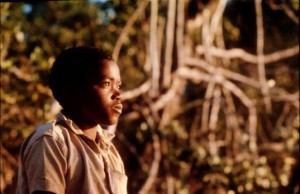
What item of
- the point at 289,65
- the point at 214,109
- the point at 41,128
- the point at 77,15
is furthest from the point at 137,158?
the point at 289,65

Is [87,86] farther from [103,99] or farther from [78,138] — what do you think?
[78,138]

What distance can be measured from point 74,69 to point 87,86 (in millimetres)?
76

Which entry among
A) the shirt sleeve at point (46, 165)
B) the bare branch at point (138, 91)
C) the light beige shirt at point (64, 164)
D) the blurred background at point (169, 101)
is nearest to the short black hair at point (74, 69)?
the light beige shirt at point (64, 164)

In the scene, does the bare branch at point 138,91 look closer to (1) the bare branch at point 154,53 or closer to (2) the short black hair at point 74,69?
(1) the bare branch at point 154,53

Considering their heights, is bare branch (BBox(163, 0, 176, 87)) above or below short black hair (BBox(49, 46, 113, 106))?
below

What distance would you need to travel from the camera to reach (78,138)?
1.79m

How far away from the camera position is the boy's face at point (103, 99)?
1.89 m

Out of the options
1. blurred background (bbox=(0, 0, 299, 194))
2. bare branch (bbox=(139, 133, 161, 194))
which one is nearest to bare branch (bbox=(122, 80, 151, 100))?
blurred background (bbox=(0, 0, 299, 194))

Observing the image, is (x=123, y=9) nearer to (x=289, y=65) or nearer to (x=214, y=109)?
(x=214, y=109)

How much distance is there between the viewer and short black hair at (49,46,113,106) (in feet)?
6.26

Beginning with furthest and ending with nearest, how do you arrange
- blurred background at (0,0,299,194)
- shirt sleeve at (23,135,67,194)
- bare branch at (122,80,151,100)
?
blurred background at (0,0,299,194)
bare branch at (122,80,151,100)
shirt sleeve at (23,135,67,194)

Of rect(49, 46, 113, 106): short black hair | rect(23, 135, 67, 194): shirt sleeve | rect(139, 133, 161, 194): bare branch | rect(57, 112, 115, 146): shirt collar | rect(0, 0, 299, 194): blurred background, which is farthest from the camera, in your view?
rect(0, 0, 299, 194): blurred background

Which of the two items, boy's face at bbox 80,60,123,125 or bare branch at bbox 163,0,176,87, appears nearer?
boy's face at bbox 80,60,123,125

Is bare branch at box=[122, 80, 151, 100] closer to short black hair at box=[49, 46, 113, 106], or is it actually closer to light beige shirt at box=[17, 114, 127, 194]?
short black hair at box=[49, 46, 113, 106]
